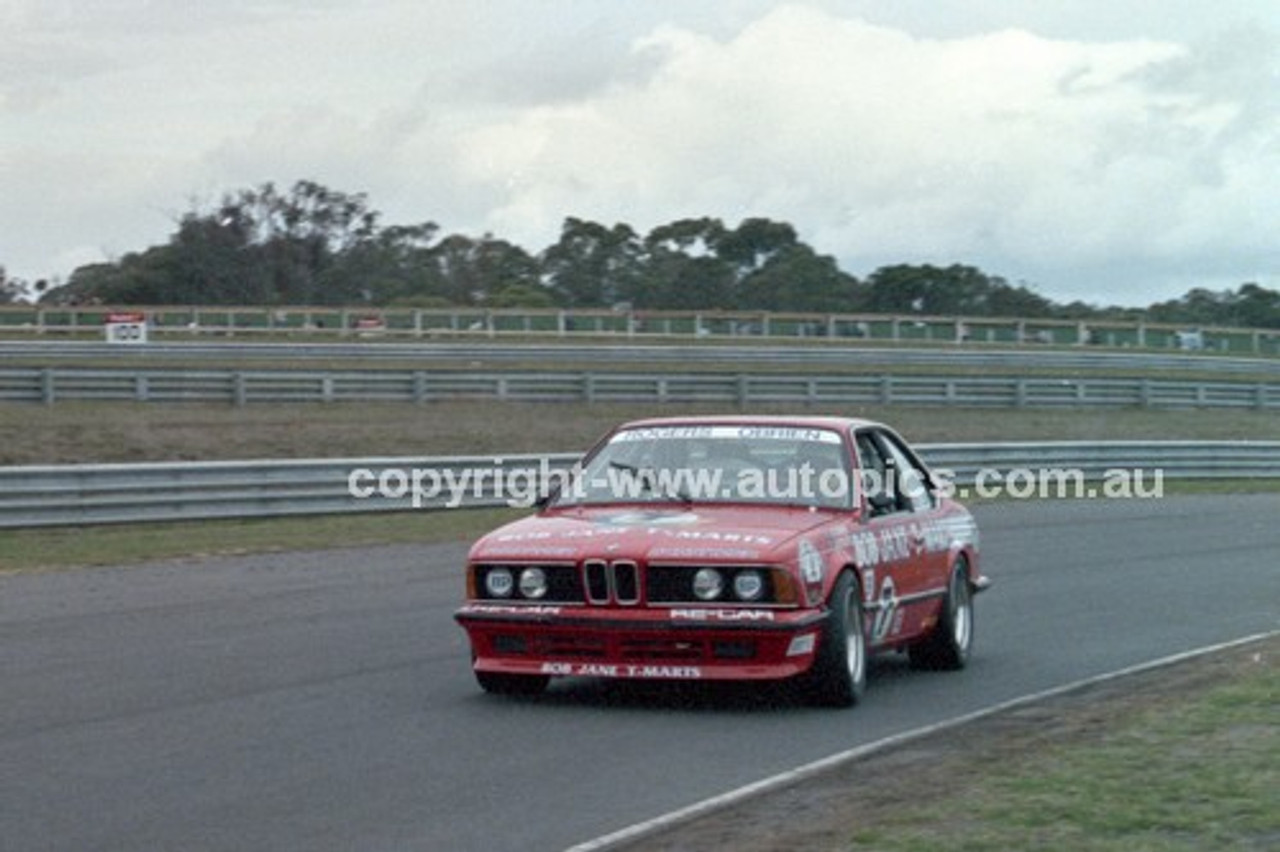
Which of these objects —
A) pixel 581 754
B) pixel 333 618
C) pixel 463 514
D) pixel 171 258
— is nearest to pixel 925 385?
pixel 463 514

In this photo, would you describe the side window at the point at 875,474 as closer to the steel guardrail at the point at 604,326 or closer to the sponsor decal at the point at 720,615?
the sponsor decal at the point at 720,615

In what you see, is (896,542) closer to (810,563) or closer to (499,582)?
(810,563)

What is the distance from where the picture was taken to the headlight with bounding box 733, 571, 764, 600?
9.56 m

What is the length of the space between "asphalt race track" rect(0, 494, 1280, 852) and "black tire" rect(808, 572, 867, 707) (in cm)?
13

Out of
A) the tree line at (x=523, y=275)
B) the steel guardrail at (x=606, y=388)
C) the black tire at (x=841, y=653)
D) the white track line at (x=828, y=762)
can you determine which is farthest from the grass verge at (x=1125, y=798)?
the tree line at (x=523, y=275)

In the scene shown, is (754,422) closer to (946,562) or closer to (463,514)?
(946,562)

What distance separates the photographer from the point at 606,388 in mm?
38156

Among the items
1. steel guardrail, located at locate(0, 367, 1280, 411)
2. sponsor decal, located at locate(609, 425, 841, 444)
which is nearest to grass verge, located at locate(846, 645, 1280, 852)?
sponsor decal, located at locate(609, 425, 841, 444)

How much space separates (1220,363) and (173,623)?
43120 millimetres

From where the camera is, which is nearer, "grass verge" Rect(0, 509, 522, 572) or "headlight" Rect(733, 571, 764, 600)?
"headlight" Rect(733, 571, 764, 600)

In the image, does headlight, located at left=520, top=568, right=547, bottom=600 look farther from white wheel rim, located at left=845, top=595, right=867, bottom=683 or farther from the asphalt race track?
white wheel rim, located at left=845, top=595, right=867, bottom=683

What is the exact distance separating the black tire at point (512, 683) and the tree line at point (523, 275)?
63.3 m

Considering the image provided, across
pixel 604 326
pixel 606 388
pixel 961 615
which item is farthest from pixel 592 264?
pixel 961 615

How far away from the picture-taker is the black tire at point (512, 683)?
1008 cm
